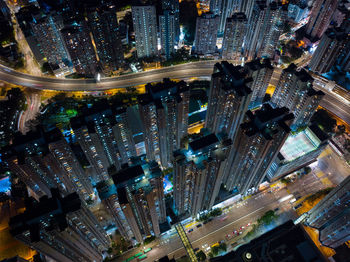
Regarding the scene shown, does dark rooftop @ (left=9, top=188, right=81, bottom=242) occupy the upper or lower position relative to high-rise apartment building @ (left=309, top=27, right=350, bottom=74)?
lower

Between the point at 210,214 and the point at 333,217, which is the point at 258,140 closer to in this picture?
the point at 333,217

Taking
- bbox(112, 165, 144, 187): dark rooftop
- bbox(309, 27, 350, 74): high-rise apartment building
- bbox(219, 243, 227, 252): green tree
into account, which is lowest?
bbox(219, 243, 227, 252): green tree

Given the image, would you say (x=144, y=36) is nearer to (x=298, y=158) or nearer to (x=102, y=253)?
(x=298, y=158)

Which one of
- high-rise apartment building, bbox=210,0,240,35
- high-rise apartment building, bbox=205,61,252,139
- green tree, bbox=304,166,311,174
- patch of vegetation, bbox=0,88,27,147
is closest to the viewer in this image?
high-rise apartment building, bbox=205,61,252,139

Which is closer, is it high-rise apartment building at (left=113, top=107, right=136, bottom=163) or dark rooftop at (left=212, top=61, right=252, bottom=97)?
high-rise apartment building at (left=113, top=107, right=136, bottom=163)

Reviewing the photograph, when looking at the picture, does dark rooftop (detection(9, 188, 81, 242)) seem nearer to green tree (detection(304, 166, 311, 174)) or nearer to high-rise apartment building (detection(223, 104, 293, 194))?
high-rise apartment building (detection(223, 104, 293, 194))

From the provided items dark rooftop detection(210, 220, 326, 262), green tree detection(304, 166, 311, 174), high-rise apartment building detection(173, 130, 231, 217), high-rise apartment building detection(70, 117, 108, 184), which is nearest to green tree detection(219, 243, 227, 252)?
high-rise apartment building detection(173, 130, 231, 217)
